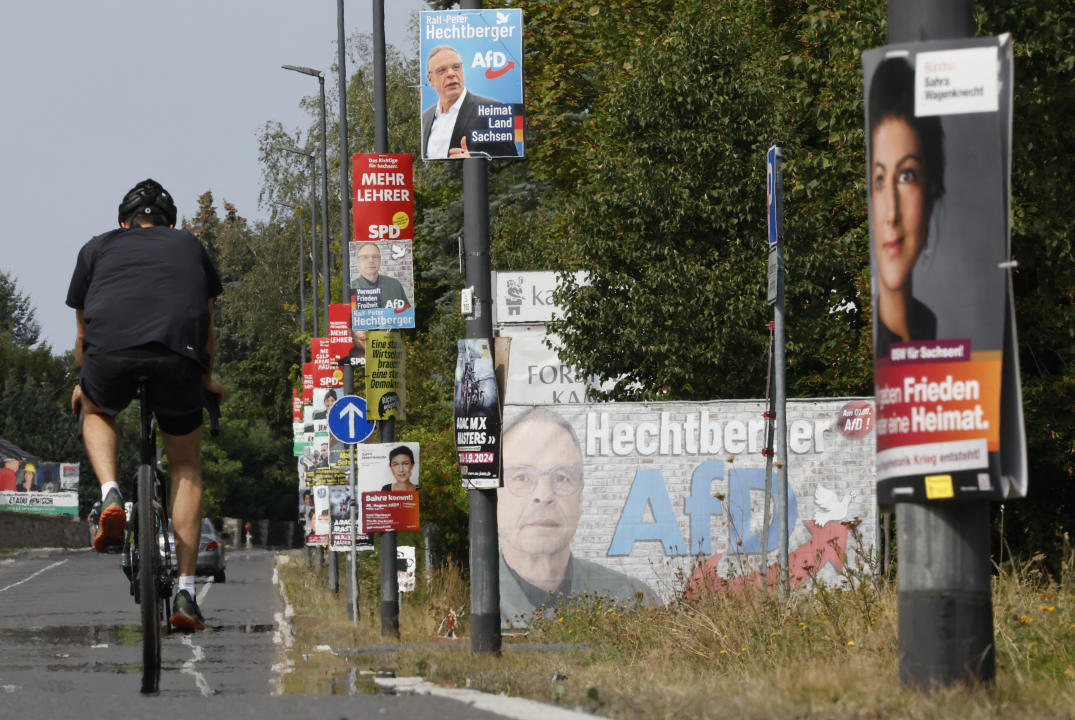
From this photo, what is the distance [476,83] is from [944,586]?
871 cm

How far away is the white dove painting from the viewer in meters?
20.4

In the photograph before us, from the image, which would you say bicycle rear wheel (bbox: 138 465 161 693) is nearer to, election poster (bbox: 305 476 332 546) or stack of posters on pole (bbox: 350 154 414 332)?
stack of posters on pole (bbox: 350 154 414 332)

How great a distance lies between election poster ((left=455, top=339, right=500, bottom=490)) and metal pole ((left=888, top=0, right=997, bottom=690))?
7676 mm

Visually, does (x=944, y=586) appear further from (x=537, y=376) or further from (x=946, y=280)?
(x=537, y=376)

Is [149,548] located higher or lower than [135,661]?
higher

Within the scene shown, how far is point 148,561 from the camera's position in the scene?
7.30 meters

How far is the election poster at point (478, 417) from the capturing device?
1427 centimetres

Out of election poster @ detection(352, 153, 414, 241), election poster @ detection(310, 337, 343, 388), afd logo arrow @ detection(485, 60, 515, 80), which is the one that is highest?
afd logo arrow @ detection(485, 60, 515, 80)

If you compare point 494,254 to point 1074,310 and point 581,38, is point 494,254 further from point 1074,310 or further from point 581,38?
point 1074,310

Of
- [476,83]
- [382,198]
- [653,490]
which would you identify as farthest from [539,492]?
[476,83]

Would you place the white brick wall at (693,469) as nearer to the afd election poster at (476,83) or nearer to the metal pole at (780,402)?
the afd election poster at (476,83)

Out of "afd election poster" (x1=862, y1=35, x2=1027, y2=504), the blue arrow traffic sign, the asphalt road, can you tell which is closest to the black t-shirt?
the asphalt road

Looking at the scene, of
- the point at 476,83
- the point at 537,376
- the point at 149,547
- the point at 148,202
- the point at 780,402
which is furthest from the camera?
the point at 537,376

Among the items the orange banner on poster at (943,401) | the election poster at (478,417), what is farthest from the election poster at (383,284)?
the orange banner on poster at (943,401)
